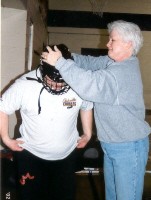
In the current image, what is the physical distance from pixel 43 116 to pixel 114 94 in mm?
486

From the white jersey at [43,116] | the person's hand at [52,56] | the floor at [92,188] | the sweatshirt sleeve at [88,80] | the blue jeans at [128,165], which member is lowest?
the floor at [92,188]

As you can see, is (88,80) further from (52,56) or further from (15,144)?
(15,144)

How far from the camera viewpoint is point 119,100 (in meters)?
1.70

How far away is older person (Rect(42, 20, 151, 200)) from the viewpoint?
1584 millimetres

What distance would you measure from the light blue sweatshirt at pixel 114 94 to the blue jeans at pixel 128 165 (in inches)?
2.4

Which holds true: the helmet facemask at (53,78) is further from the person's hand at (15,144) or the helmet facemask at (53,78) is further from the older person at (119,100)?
the person's hand at (15,144)

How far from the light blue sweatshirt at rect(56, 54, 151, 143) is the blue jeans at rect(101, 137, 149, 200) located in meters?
0.06

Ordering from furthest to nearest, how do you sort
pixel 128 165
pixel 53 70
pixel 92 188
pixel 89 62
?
1. pixel 92 188
2. pixel 89 62
3. pixel 128 165
4. pixel 53 70

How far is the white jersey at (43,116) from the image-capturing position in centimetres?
172

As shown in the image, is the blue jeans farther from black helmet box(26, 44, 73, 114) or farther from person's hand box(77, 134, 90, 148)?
black helmet box(26, 44, 73, 114)

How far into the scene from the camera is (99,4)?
323 inches

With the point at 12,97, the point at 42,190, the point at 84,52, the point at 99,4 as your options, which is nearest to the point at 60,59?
the point at 12,97

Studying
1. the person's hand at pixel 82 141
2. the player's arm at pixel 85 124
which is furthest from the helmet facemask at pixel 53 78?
the person's hand at pixel 82 141

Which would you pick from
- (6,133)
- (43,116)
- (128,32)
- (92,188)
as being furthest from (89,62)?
(92,188)
